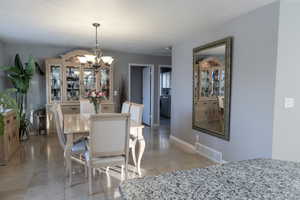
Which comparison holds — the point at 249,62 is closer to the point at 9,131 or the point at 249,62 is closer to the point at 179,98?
the point at 179,98

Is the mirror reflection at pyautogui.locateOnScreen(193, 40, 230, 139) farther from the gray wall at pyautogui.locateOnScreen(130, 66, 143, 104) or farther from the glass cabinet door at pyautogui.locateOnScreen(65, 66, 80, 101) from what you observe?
the gray wall at pyautogui.locateOnScreen(130, 66, 143, 104)

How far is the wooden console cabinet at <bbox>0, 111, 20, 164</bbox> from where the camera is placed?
3191 millimetres

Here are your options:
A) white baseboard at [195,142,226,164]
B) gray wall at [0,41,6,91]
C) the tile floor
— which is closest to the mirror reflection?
white baseboard at [195,142,226,164]

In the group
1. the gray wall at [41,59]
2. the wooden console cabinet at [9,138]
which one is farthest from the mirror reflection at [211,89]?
the wooden console cabinet at [9,138]

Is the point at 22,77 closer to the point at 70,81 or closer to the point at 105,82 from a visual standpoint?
the point at 70,81

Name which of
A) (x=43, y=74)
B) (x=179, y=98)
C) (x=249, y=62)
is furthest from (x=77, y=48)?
(x=249, y=62)

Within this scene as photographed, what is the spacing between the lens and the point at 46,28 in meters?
3.43

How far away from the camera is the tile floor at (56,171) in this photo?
2.31m

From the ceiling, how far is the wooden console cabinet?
1627mm

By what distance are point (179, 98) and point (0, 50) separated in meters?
4.39

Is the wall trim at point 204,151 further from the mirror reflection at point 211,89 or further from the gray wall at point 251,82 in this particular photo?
the mirror reflection at point 211,89

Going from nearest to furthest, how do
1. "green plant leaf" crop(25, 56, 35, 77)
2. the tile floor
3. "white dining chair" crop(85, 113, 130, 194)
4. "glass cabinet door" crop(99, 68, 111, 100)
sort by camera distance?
1. "white dining chair" crop(85, 113, 130, 194)
2. the tile floor
3. "green plant leaf" crop(25, 56, 35, 77)
4. "glass cabinet door" crop(99, 68, 111, 100)

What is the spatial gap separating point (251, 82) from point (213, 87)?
81 centimetres

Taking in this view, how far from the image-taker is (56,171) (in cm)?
292
